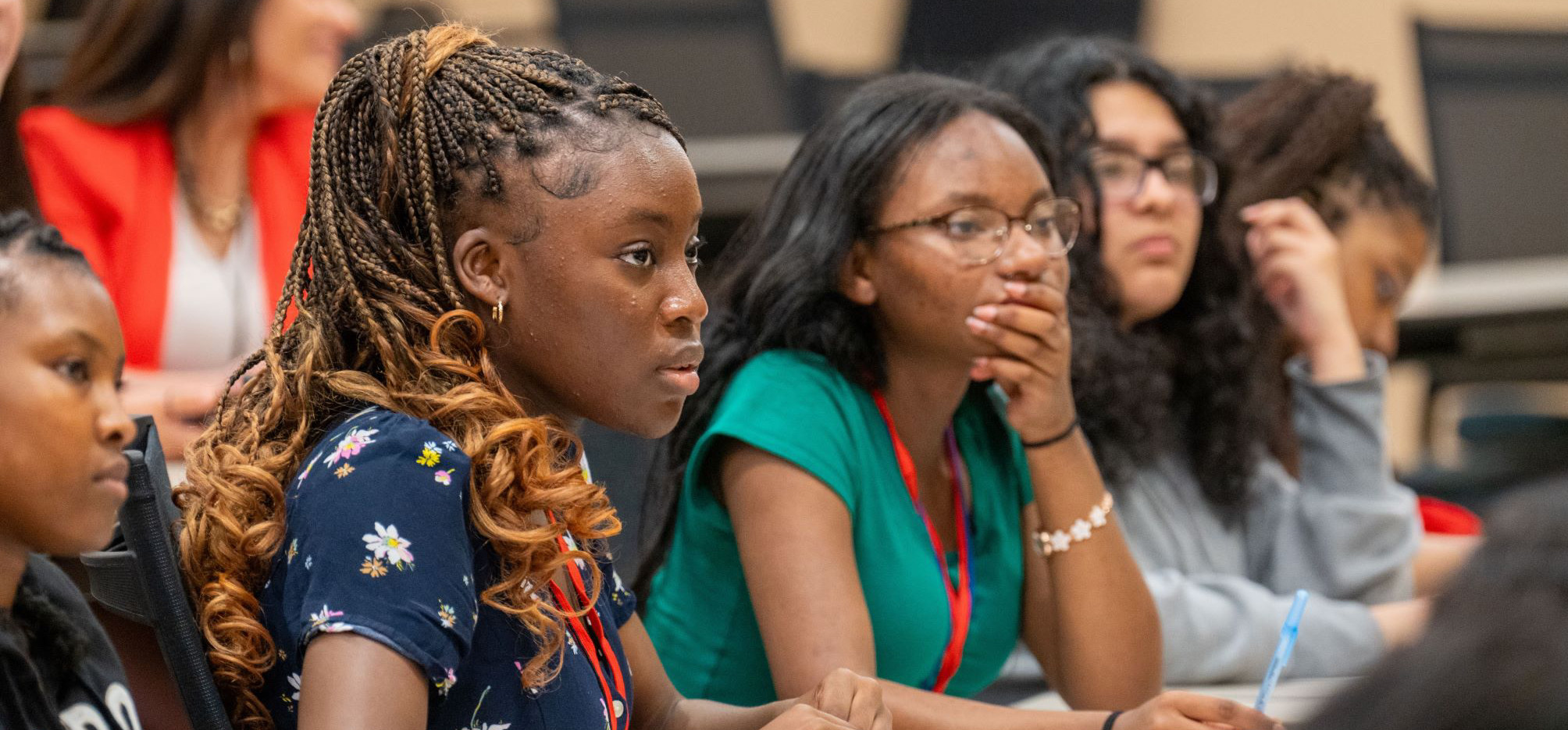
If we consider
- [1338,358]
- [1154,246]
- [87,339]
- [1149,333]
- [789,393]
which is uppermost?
[87,339]

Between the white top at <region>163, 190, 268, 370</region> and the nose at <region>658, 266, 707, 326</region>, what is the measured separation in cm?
123

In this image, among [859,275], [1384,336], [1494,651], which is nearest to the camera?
[1494,651]

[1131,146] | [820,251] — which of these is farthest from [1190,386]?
[820,251]

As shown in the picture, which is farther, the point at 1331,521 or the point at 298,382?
the point at 1331,521

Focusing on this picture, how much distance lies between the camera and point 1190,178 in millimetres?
2123

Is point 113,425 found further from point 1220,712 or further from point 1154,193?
point 1154,193

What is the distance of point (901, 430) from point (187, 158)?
1216 millimetres

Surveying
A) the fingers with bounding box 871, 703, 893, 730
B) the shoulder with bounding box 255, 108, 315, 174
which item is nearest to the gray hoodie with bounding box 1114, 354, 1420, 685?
the fingers with bounding box 871, 703, 893, 730

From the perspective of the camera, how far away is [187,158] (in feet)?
7.61

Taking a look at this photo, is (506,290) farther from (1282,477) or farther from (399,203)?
(1282,477)

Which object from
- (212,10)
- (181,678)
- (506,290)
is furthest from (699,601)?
(212,10)

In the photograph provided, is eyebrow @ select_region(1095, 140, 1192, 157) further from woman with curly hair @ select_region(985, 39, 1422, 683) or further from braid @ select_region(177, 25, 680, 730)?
braid @ select_region(177, 25, 680, 730)

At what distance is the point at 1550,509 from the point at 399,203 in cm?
74

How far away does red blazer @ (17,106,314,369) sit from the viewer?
2189 mm
